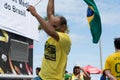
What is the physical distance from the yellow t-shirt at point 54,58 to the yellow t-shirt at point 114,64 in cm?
155

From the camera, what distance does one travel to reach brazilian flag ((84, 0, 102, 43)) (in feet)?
24.9

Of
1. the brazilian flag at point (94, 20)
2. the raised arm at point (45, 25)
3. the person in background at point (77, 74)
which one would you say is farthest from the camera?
the person in background at point (77, 74)

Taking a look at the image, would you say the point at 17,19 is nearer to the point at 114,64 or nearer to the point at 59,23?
the point at 114,64

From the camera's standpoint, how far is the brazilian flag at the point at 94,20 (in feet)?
24.9

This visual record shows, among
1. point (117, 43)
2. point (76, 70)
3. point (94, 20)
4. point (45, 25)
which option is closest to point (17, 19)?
point (94, 20)

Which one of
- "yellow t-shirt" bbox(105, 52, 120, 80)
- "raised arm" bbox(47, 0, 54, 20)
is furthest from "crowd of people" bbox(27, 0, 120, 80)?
"yellow t-shirt" bbox(105, 52, 120, 80)

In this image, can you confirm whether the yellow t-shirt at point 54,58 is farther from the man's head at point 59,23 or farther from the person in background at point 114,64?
the person in background at point 114,64

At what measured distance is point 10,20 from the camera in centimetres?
913

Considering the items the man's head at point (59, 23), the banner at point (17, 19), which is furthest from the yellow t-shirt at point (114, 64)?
the banner at point (17, 19)

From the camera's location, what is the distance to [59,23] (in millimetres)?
5707

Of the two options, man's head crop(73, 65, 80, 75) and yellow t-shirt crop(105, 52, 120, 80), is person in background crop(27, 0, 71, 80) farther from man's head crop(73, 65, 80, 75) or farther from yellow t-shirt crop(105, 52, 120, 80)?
man's head crop(73, 65, 80, 75)

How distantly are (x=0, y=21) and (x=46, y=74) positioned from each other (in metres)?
3.38

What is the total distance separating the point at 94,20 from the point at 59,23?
→ 214 cm

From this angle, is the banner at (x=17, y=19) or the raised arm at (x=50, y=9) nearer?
the raised arm at (x=50, y=9)
